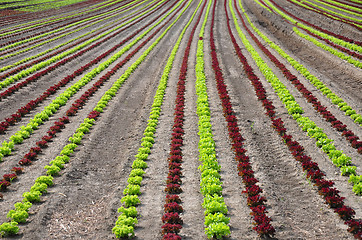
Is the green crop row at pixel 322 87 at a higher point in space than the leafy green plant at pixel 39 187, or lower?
lower

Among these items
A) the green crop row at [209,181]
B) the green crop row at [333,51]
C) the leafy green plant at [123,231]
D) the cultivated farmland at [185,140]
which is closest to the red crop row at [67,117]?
the cultivated farmland at [185,140]

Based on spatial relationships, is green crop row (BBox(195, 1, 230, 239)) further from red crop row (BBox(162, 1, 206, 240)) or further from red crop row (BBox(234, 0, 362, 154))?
red crop row (BBox(234, 0, 362, 154))

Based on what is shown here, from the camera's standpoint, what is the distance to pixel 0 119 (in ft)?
68.7

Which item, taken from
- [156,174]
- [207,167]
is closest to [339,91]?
[207,167]

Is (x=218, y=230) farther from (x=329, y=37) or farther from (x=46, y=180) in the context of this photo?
(x=329, y=37)

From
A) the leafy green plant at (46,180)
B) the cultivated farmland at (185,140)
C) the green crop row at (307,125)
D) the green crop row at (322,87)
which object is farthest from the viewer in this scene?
the green crop row at (322,87)

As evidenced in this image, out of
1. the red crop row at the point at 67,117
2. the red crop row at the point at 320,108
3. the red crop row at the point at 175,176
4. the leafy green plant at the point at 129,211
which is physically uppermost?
the red crop row at the point at 67,117

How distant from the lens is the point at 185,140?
18156 mm

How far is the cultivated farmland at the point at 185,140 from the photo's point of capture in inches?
447

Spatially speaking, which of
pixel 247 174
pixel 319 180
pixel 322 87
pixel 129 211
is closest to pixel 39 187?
pixel 129 211

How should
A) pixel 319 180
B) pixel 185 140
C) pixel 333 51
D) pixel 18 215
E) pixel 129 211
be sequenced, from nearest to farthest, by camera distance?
pixel 18 215
pixel 129 211
pixel 319 180
pixel 185 140
pixel 333 51

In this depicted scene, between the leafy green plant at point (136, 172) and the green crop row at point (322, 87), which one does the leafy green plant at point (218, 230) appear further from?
the green crop row at point (322, 87)

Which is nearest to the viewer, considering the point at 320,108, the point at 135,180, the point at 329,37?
the point at 135,180

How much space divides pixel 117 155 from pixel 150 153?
1765 mm
